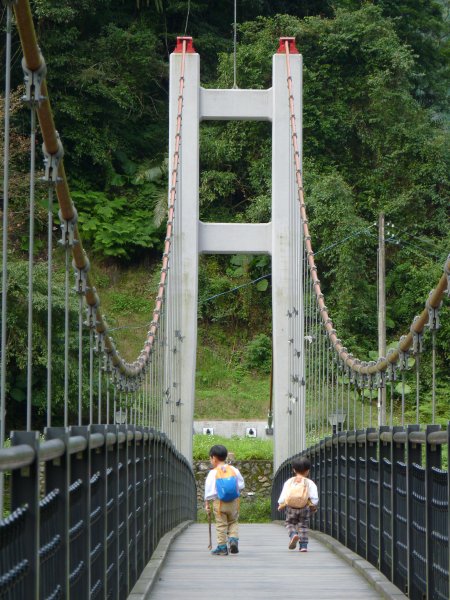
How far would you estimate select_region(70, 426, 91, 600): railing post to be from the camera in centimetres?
349

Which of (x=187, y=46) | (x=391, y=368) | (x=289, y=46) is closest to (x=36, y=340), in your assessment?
(x=187, y=46)

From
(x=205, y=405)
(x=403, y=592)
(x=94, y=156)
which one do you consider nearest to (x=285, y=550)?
(x=403, y=592)

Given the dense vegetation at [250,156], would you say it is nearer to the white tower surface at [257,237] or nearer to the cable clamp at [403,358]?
the white tower surface at [257,237]

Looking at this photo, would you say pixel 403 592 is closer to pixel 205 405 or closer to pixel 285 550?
pixel 285 550

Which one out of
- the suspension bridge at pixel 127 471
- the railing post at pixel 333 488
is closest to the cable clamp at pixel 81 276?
the suspension bridge at pixel 127 471

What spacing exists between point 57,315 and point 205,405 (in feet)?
24.5

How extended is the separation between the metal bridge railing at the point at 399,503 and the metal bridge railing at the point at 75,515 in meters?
1.05

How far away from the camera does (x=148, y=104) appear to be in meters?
33.3

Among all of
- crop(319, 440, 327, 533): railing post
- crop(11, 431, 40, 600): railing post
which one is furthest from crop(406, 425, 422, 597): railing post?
crop(319, 440, 327, 533): railing post

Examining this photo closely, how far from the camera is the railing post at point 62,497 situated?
3114 millimetres


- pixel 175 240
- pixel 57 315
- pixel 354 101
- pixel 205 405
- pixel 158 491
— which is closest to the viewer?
pixel 158 491

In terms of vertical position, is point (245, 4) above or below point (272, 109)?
above

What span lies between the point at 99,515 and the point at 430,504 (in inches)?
45.0

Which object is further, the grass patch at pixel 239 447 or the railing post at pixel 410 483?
the grass patch at pixel 239 447
